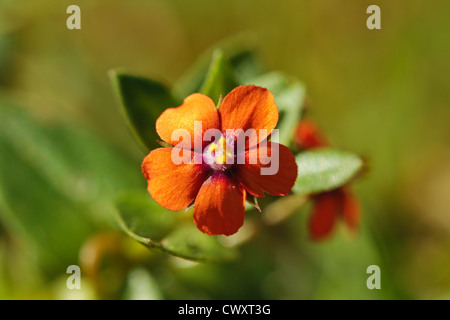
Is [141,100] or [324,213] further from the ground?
[141,100]

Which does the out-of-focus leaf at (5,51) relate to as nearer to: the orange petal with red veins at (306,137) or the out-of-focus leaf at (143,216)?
the out-of-focus leaf at (143,216)

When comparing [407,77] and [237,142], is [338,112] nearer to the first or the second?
[407,77]

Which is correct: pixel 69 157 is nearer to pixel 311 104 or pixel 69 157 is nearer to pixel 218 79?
pixel 218 79

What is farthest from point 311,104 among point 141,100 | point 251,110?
point 251,110

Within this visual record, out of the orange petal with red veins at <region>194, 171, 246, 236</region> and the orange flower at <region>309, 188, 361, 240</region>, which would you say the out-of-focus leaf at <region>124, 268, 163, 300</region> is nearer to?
the orange flower at <region>309, 188, 361, 240</region>

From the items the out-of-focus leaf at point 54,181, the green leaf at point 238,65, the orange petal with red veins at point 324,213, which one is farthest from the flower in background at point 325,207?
the out-of-focus leaf at point 54,181
